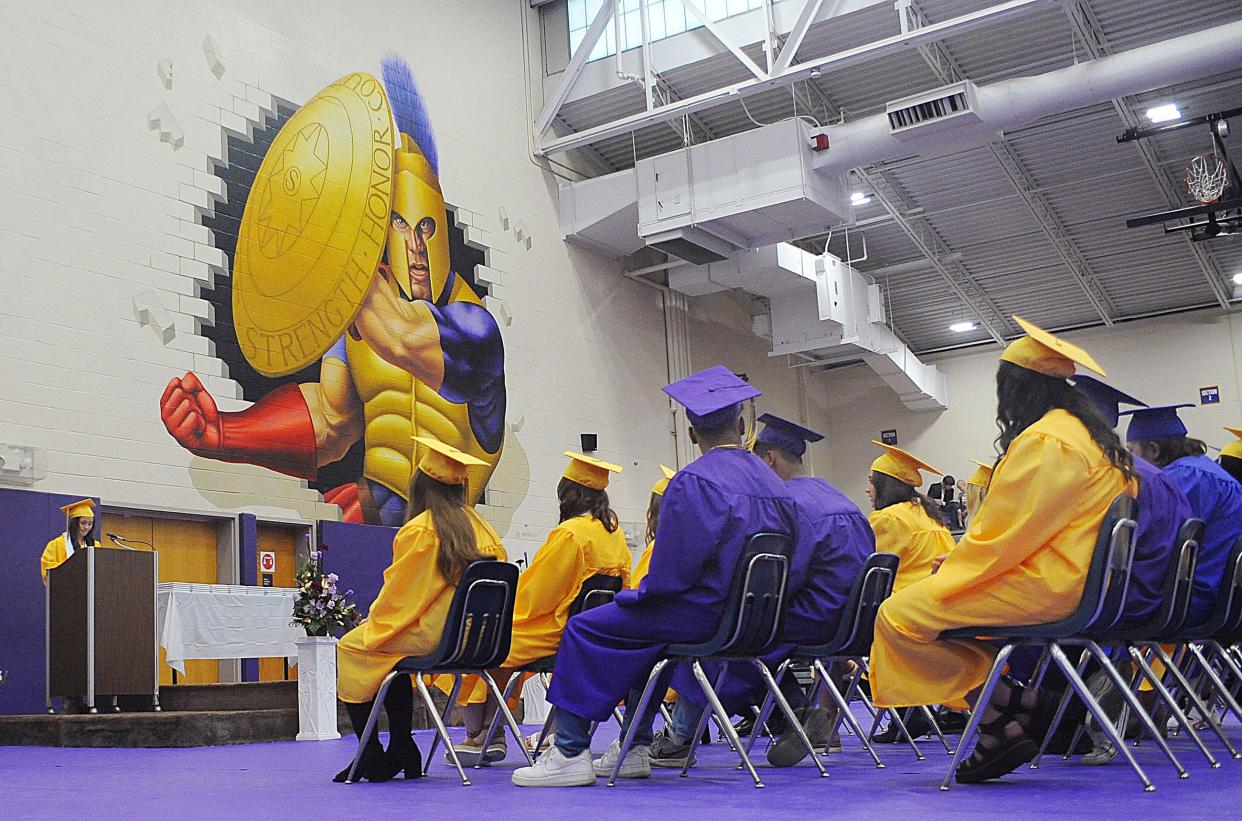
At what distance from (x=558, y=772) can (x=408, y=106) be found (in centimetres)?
1032

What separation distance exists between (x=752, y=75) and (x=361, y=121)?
4.51m

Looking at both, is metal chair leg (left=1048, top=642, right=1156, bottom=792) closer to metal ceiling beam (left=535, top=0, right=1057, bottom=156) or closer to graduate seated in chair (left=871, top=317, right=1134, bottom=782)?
graduate seated in chair (left=871, top=317, right=1134, bottom=782)

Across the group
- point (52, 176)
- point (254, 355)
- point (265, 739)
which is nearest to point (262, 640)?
point (265, 739)

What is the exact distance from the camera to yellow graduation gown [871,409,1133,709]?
136 inches

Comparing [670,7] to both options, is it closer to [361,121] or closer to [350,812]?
[361,121]

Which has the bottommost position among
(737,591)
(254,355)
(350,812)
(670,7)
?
(350,812)

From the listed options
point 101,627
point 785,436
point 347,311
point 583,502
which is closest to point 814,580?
point 785,436

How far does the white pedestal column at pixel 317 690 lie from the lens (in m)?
8.02

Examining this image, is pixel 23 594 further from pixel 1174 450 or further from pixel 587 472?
pixel 1174 450

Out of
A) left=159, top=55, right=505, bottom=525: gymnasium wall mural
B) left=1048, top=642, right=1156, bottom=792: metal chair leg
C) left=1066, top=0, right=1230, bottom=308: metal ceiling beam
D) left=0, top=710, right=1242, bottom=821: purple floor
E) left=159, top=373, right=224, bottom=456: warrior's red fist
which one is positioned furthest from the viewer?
left=1066, top=0, right=1230, bottom=308: metal ceiling beam

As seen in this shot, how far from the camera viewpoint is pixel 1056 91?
12.2 meters

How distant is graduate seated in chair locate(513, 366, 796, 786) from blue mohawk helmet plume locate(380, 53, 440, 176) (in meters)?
9.63

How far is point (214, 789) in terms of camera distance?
14.4 feet

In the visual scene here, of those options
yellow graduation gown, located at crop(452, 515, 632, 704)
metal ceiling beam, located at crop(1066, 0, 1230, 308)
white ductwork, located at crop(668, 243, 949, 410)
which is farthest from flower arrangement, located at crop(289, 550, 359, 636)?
metal ceiling beam, located at crop(1066, 0, 1230, 308)
